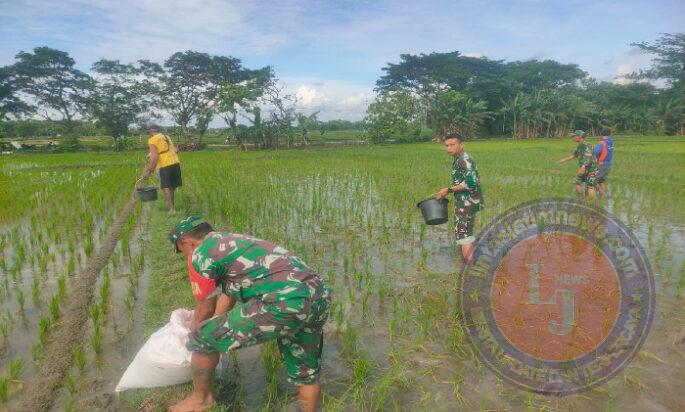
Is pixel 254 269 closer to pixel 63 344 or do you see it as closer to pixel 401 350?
pixel 401 350

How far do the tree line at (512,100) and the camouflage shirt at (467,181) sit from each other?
26.3 m

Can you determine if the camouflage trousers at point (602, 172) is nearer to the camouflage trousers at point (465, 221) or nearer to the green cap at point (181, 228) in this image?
the camouflage trousers at point (465, 221)

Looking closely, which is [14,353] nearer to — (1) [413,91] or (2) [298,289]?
(2) [298,289]

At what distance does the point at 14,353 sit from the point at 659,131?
40145 mm

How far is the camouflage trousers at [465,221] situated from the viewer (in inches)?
157

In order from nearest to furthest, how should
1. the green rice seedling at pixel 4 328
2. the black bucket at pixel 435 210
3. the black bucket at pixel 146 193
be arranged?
the green rice seedling at pixel 4 328
the black bucket at pixel 435 210
the black bucket at pixel 146 193

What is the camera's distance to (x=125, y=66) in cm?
2753

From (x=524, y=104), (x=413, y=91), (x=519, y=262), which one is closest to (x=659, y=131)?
(x=524, y=104)

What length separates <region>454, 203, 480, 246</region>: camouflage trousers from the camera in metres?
3.98

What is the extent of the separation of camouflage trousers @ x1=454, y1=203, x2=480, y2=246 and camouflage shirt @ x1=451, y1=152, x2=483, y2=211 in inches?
0.8

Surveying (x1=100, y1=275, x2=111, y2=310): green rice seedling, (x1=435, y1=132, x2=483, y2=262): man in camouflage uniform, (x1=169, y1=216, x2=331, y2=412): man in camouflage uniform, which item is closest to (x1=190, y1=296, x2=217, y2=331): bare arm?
(x1=169, y1=216, x2=331, y2=412): man in camouflage uniform

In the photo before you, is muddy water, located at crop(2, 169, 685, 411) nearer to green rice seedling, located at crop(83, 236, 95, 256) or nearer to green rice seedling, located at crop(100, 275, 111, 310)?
green rice seedling, located at crop(100, 275, 111, 310)

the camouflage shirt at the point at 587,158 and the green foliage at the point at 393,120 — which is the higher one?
the green foliage at the point at 393,120

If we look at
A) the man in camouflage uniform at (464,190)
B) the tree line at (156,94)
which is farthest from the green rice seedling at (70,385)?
the tree line at (156,94)
